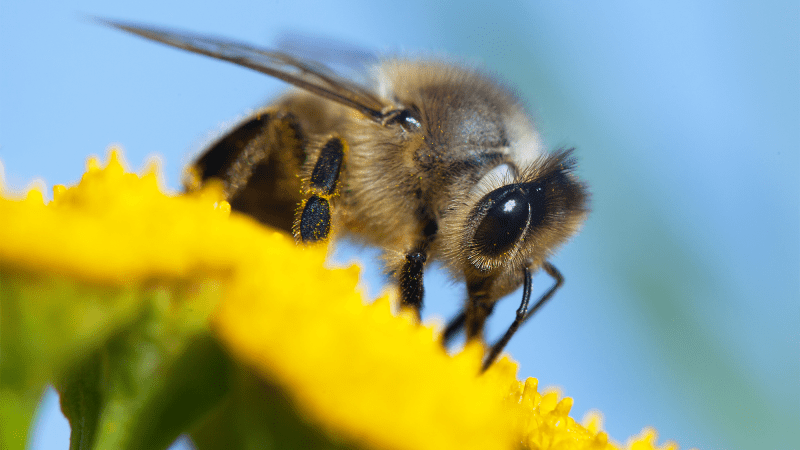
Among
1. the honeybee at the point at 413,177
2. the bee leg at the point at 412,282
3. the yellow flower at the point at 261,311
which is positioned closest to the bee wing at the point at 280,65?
the honeybee at the point at 413,177

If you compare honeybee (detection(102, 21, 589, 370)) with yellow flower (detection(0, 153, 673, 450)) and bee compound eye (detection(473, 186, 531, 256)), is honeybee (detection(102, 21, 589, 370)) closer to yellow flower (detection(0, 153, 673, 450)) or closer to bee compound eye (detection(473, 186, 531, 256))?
bee compound eye (detection(473, 186, 531, 256))

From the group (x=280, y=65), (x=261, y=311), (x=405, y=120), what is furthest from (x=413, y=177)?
(x=261, y=311)

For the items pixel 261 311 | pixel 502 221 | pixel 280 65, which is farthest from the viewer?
pixel 280 65

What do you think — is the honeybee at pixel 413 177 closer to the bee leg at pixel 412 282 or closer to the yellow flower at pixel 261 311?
the bee leg at pixel 412 282

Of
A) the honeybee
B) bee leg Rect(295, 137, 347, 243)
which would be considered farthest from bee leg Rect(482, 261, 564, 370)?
bee leg Rect(295, 137, 347, 243)

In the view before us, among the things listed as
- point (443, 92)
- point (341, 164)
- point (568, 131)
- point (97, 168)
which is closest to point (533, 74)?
point (568, 131)

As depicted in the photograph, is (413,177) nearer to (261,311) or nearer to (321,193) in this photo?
(321,193)
